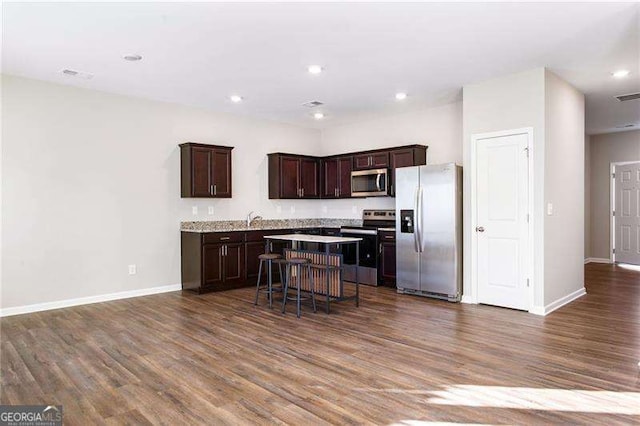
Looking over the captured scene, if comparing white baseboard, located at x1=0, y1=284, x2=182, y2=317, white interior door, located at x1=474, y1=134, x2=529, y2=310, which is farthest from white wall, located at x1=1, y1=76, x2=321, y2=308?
white interior door, located at x1=474, y1=134, x2=529, y2=310

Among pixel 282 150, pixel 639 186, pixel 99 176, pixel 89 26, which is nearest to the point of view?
pixel 89 26

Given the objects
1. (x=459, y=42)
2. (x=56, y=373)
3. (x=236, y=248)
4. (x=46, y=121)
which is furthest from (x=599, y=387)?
(x=46, y=121)

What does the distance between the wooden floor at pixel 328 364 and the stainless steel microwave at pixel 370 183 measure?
7.07ft

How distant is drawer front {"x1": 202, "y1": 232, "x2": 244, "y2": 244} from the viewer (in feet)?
19.3

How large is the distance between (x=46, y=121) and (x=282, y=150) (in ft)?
11.8

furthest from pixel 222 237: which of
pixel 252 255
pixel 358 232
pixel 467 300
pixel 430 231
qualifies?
pixel 467 300

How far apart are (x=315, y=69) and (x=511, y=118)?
2.30m

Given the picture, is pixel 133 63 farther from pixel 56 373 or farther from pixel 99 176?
pixel 56 373

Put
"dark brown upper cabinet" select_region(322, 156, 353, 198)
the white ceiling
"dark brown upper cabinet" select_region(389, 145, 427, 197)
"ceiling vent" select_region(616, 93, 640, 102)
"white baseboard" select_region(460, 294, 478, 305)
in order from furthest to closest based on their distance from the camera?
"dark brown upper cabinet" select_region(322, 156, 353, 198) < "dark brown upper cabinet" select_region(389, 145, 427, 197) < "ceiling vent" select_region(616, 93, 640, 102) < "white baseboard" select_region(460, 294, 478, 305) < the white ceiling

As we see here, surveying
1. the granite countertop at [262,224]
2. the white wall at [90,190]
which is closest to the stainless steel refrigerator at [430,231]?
the granite countertop at [262,224]

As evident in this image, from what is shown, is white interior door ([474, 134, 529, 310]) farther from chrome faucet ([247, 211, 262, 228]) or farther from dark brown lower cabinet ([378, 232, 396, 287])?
chrome faucet ([247, 211, 262, 228])

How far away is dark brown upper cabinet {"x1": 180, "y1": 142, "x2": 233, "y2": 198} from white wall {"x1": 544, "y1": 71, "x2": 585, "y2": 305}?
4.29 m

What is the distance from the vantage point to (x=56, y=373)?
10.1 feet

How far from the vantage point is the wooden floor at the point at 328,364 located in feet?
8.23
